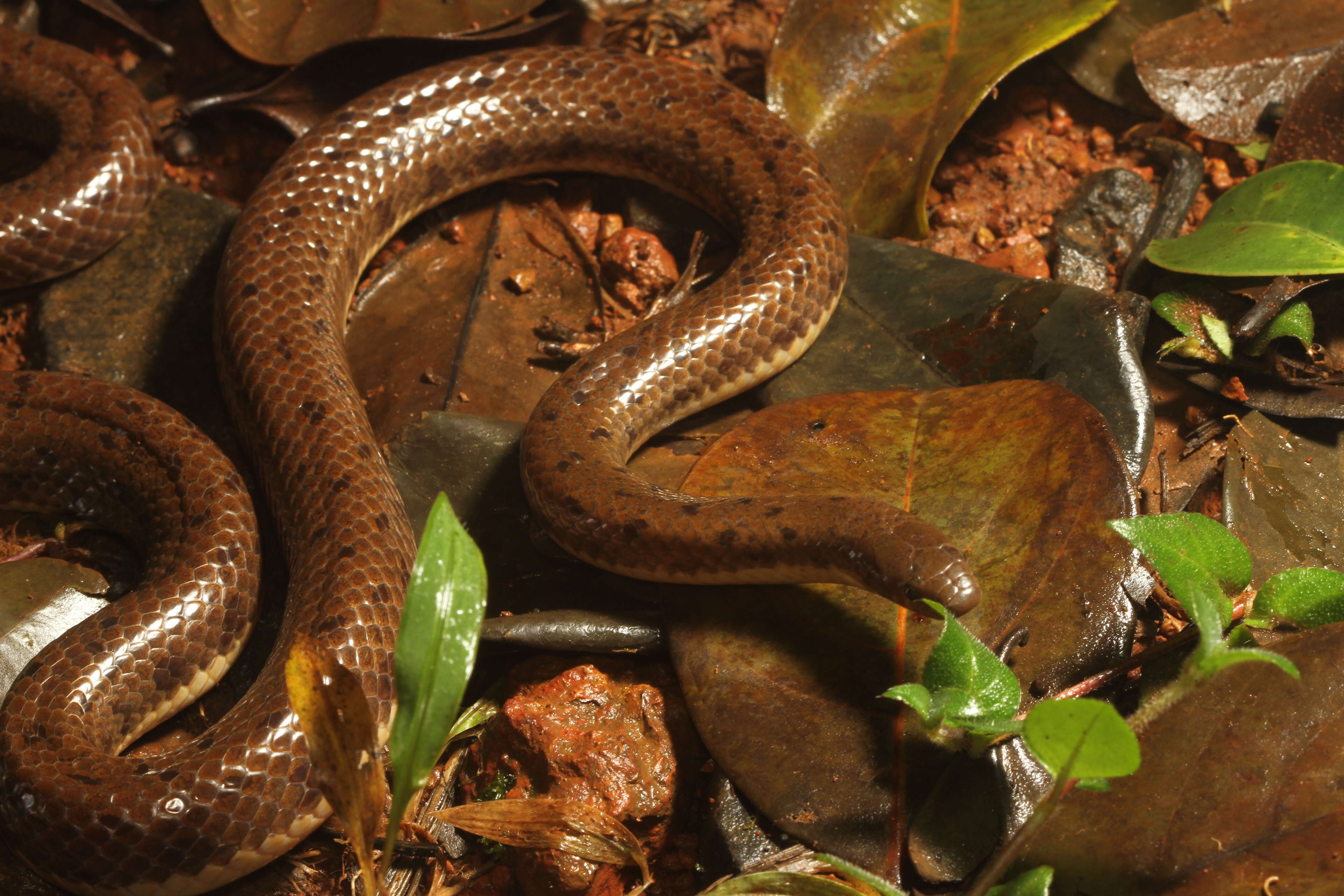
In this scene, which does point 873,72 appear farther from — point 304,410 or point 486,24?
point 304,410

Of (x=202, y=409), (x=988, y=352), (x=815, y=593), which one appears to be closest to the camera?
(x=815, y=593)

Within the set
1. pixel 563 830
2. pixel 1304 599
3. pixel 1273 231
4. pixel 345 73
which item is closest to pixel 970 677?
pixel 1304 599

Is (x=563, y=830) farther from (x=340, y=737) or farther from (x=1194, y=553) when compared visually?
(x=1194, y=553)

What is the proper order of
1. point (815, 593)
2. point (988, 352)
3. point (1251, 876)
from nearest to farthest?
point (1251, 876) < point (815, 593) < point (988, 352)

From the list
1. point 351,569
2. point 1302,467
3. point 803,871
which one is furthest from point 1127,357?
point 351,569

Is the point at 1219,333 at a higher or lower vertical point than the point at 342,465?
higher

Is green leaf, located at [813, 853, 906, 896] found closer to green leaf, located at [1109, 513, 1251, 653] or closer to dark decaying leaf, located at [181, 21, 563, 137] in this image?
green leaf, located at [1109, 513, 1251, 653]
